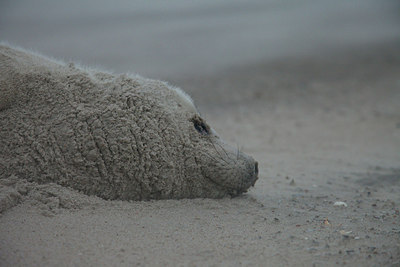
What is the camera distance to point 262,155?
6895 millimetres

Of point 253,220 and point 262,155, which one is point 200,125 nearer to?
point 253,220

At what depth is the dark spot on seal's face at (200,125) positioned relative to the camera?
4.01 metres

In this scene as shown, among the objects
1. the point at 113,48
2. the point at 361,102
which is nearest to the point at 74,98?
the point at 361,102

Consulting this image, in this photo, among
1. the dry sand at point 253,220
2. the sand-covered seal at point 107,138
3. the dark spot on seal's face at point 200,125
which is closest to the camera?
the dry sand at point 253,220

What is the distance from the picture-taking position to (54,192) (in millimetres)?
3418

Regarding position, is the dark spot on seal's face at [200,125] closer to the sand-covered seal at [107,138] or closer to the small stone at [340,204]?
the sand-covered seal at [107,138]

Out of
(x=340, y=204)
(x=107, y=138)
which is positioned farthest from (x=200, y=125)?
(x=340, y=204)

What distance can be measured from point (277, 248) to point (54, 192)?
5.68 ft

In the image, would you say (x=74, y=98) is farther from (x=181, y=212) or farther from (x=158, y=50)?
(x=158, y=50)

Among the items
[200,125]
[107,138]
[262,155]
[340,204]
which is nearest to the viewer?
[107,138]

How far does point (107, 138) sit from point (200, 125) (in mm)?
898

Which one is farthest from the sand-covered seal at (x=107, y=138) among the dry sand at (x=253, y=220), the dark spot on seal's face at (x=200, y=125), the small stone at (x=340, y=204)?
the small stone at (x=340, y=204)

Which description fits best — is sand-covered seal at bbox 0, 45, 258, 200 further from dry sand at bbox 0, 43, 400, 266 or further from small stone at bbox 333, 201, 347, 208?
small stone at bbox 333, 201, 347, 208

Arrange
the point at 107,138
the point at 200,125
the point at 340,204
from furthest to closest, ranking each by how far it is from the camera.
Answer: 1. the point at 340,204
2. the point at 200,125
3. the point at 107,138
